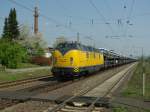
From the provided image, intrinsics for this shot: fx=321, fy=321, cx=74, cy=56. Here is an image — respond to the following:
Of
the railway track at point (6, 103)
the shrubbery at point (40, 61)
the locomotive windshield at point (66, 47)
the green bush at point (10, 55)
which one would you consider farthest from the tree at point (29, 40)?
the railway track at point (6, 103)

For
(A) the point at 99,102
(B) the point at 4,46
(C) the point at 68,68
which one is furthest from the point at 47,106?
(B) the point at 4,46

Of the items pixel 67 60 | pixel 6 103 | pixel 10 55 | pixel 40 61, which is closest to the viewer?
pixel 6 103

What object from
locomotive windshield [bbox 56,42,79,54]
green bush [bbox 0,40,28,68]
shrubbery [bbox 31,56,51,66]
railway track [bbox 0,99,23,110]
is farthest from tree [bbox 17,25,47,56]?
railway track [bbox 0,99,23,110]

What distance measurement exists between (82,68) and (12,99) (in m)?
13.1

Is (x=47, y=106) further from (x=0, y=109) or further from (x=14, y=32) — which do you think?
(x=14, y=32)

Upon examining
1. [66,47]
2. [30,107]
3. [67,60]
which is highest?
[66,47]

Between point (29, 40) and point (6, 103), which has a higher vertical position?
point (29, 40)

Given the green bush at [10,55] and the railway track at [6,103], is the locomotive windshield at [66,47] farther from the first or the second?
Result: the green bush at [10,55]

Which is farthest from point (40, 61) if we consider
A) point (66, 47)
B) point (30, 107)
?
point (30, 107)

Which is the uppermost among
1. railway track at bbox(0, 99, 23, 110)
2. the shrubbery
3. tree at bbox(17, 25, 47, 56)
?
tree at bbox(17, 25, 47, 56)

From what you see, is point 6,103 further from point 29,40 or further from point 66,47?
point 29,40

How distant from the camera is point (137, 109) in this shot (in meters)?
11.9

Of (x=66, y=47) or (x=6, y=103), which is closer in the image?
(x=6, y=103)

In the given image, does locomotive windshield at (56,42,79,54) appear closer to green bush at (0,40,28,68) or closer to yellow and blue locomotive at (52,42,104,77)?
yellow and blue locomotive at (52,42,104,77)
